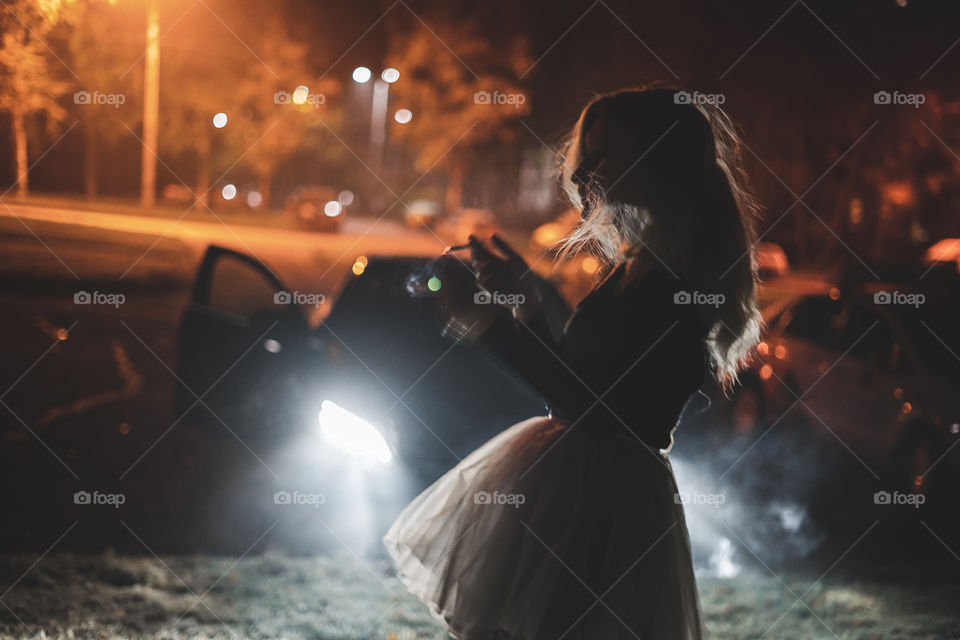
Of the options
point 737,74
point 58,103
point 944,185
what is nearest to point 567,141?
point 58,103

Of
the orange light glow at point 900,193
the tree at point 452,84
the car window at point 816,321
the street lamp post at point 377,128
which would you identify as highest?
the street lamp post at point 377,128

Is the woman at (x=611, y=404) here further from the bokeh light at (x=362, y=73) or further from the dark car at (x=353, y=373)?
the bokeh light at (x=362, y=73)

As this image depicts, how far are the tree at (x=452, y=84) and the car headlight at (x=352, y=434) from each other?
15.1 meters

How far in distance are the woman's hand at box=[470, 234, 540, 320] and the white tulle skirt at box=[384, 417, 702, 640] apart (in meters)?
0.33

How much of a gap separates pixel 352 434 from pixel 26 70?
2.43 metres

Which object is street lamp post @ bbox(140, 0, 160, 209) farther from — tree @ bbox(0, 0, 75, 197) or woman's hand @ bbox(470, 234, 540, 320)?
woman's hand @ bbox(470, 234, 540, 320)

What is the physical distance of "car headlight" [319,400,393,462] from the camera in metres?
4.35

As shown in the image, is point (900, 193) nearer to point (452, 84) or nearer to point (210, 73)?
point (210, 73)

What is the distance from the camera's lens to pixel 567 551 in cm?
184

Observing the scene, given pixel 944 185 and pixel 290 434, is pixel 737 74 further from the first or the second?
pixel 290 434

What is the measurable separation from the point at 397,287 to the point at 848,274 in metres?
4.50

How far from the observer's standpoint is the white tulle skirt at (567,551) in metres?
1.83

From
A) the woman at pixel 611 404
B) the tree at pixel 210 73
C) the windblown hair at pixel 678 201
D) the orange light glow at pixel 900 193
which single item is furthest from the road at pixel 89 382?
the orange light glow at pixel 900 193

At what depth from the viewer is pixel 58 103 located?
12.5 feet
